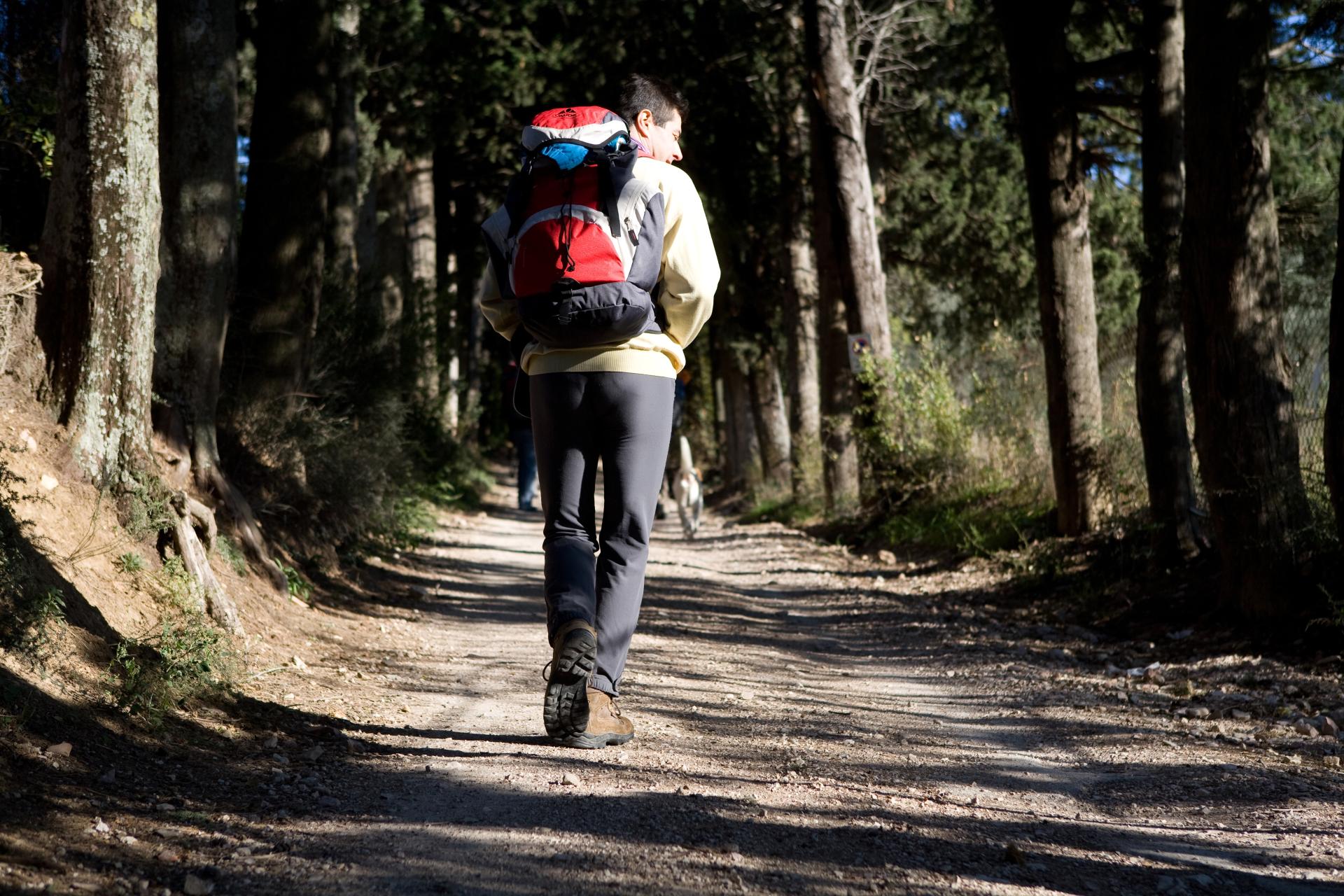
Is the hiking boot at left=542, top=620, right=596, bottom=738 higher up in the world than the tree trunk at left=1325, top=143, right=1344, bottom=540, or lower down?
lower down

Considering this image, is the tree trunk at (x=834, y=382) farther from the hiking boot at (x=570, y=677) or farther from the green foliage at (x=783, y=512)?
the hiking boot at (x=570, y=677)

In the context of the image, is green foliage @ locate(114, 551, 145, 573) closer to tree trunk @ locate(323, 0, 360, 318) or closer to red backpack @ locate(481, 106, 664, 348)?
red backpack @ locate(481, 106, 664, 348)

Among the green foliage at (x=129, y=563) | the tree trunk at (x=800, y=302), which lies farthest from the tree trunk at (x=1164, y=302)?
the tree trunk at (x=800, y=302)

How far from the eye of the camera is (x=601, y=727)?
→ 13.5 feet

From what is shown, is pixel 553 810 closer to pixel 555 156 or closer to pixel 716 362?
pixel 555 156

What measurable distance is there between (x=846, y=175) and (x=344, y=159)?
594 centimetres

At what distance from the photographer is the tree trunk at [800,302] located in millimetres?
18078

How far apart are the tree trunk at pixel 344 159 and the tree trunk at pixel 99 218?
752cm

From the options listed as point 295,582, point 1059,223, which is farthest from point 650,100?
point 1059,223

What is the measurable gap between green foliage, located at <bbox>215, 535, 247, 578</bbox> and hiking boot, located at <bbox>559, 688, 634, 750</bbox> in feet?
9.63

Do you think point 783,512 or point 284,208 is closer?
point 284,208

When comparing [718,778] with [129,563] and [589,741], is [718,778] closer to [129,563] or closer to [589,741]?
[589,741]

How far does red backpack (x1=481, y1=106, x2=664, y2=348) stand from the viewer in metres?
3.87

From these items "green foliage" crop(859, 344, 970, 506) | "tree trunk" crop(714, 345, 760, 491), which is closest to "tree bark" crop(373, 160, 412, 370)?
"green foliage" crop(859, 344, 970, 506)
